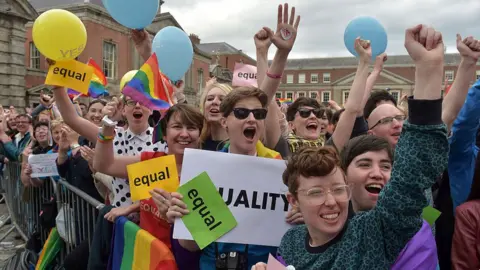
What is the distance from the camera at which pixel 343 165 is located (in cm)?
200

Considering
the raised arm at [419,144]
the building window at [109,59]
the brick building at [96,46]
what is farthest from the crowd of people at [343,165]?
the building window at [109,59]

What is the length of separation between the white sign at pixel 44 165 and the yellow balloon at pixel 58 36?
1293mm

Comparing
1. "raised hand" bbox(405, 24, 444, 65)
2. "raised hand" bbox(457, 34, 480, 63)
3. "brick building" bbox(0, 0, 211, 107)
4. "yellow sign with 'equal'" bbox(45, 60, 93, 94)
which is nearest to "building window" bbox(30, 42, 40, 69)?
"brick building" bbox(0, 0, 211, 107)

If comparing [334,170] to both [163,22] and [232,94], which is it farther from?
[163,22]

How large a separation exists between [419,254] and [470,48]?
1.13 meters

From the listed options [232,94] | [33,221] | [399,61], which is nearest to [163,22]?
[33,221]

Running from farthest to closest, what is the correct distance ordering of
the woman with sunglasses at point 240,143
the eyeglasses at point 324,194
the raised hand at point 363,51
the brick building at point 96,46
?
the brick building at point 96,46, the raised hand at point 363,51, the woman with sunglasses at point 240,143, the eyeglasses at point 324,194

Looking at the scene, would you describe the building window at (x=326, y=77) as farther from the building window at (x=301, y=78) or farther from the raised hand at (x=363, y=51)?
the raised hand at (x=363, y=51)

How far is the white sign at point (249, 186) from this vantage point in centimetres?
221

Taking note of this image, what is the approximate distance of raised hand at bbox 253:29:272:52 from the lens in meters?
2.87

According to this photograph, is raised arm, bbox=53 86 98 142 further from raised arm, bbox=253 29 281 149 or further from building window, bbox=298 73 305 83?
building window, bbox=298 73 305 83

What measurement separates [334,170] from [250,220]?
0.69 m

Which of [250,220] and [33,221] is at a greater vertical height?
[250,220]

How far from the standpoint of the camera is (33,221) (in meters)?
5.56
